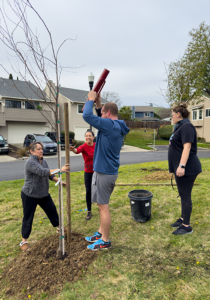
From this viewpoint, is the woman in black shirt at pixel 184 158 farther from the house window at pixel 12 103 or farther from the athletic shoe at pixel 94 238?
the house window at pixel 12 103

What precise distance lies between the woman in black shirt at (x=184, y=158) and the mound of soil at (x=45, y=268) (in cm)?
166

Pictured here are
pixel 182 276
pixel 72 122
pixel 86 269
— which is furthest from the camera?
pixel 72 122

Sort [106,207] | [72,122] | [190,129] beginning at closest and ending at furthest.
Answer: [106,207] → [190,129] → [72,122]

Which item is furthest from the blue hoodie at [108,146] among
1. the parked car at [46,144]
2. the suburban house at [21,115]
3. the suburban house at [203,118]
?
the suburban house at [203,118]

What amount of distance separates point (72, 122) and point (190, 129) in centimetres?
2491

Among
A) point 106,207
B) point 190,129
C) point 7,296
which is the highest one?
point 190,129

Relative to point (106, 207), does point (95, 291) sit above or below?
below

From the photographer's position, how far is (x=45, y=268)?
274 cm

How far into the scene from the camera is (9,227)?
4.07 m

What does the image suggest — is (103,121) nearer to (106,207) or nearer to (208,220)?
(106,207)

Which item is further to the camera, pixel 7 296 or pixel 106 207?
pixel 106 207

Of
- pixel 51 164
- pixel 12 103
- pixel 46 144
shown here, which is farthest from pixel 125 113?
pixel 51 164

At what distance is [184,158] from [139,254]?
1.57m

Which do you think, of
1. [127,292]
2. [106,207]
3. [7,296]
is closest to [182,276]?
[127,292]
